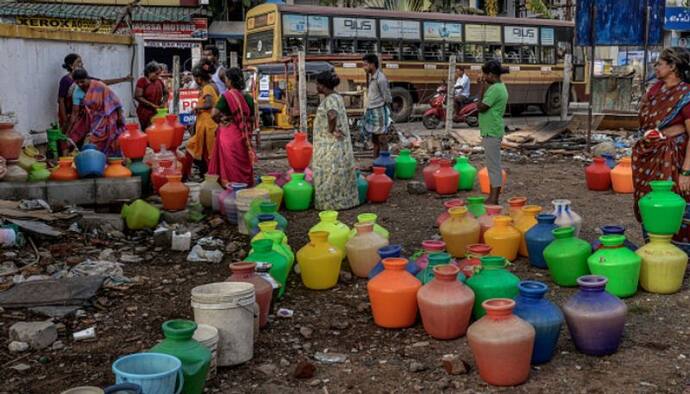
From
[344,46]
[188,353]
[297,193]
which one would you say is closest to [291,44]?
[344,46]

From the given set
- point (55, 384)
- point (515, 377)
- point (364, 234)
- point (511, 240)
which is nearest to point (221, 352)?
point (55, 384)

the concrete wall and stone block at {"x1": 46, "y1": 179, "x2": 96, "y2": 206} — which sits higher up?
the concrete wall

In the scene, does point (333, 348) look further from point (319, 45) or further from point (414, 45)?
point (414, 45)

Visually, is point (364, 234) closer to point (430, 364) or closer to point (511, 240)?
point (511, 240)

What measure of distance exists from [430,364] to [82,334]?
2010 mm

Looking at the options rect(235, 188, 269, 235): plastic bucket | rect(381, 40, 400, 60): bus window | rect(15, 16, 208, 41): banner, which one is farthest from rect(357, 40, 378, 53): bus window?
rect(235, 188, 269, 235): plastic bucket

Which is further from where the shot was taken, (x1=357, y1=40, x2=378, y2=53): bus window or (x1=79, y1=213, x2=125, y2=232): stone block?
(x1=357, y1=40, x2=378, y2=53): bus window

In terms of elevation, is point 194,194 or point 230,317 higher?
point 194,194

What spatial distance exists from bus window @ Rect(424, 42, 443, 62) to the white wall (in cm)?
1102

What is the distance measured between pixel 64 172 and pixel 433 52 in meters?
14.4

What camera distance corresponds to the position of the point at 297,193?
7875mm

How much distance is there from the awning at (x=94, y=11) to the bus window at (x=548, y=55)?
1137cm

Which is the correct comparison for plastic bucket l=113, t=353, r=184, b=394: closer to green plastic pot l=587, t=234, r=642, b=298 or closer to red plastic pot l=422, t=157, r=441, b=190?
green plastic pot l=587, t=234, r=642, b=298

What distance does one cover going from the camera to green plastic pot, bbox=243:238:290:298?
480 cm
